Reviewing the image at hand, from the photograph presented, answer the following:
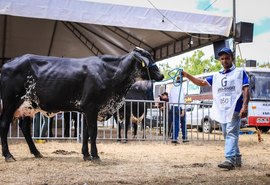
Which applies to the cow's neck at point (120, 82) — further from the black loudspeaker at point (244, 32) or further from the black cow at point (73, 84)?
the black loudspeaker at point (244, 32)

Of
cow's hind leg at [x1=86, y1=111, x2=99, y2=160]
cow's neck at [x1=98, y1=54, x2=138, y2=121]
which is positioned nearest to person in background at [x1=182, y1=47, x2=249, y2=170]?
cow's neck at [x1=98, y1=54, x2=138, y2=121]

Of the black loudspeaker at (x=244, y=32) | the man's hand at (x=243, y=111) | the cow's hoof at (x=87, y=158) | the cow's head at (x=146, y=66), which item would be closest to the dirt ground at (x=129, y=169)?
the cow's hoof at (x=87, y=158)

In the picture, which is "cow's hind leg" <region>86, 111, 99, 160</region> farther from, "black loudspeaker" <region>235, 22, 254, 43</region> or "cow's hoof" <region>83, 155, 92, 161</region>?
"black loudspeaker" <region>235, 22, 254, 43</region>

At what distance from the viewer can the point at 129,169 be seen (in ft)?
18.7

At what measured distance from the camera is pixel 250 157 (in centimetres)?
760

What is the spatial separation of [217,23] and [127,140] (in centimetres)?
394

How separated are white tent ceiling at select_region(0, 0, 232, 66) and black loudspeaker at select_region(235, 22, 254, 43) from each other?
0.26m

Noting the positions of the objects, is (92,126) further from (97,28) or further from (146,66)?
(97,28)

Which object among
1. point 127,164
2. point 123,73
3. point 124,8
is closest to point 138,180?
point 127,164

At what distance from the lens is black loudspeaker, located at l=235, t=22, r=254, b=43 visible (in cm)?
1055

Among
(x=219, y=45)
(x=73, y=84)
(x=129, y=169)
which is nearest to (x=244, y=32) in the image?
(x=219, y=45)

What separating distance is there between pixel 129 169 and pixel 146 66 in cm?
177

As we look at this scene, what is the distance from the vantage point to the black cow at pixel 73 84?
6402 millimetres

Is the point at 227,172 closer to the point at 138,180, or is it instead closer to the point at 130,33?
the point at 138,180
